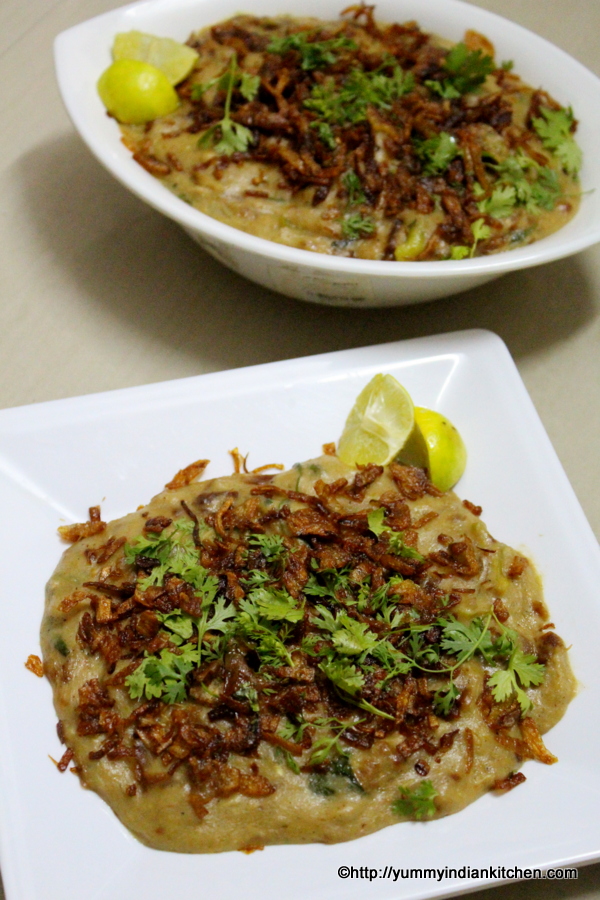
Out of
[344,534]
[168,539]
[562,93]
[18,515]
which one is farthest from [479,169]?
[18,515]

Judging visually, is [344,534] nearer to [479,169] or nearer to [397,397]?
[397,397]

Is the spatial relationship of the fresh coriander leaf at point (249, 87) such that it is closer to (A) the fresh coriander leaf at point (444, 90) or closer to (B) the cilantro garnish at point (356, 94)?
(B) the cilantro garnish at point (356, 94)

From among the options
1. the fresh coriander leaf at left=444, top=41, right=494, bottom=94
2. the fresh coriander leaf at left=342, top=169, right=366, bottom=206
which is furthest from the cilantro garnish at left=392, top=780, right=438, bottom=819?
the fresh coriander leaf at left=444, top=41, right=494, bottom=94

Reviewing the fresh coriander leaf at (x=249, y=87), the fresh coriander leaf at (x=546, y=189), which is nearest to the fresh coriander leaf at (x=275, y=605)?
the fresh coriander leaf at (x=546, y=189)

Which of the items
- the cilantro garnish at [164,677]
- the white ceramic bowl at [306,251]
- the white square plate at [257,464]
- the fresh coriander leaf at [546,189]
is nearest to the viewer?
the white square plate at [257,464]

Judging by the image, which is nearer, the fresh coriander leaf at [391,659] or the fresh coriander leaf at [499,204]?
the fresh coriander leaf at [391,659]

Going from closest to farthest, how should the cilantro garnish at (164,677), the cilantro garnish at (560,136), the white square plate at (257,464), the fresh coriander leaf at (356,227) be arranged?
1. the white square plate at (257,464)
2. the cilantro garnish at (164,677)
3. the fresh coriander leaf at (356,227)
4. the cilantro garnish at (560,136)
